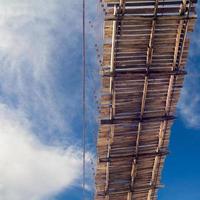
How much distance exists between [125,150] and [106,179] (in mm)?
1618

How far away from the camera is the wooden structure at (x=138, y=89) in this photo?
13750mm

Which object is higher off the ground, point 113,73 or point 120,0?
point 120,0

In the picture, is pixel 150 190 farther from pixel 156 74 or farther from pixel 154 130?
pixel 156 74

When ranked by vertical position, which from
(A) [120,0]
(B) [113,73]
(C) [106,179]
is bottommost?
(C) [106,179]

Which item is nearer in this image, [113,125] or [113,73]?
[113,73]

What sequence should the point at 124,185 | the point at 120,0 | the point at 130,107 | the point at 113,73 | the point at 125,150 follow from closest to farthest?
the point at 120,0 → the point at 113,73 → the point at 130,107 → the point at 125,150 → the point at 124,185

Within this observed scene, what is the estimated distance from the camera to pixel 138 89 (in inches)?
598

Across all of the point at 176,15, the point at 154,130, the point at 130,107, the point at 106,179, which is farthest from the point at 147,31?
the point at 106,179

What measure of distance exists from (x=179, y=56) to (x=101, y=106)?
10.5 feet

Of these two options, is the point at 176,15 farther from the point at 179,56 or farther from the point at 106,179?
the point at 106,179

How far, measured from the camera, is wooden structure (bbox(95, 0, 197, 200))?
13.8 metres

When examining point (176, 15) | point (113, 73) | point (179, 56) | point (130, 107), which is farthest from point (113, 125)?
point (176, 15)

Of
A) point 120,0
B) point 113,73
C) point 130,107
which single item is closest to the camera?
point 120,0

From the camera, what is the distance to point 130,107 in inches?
616
